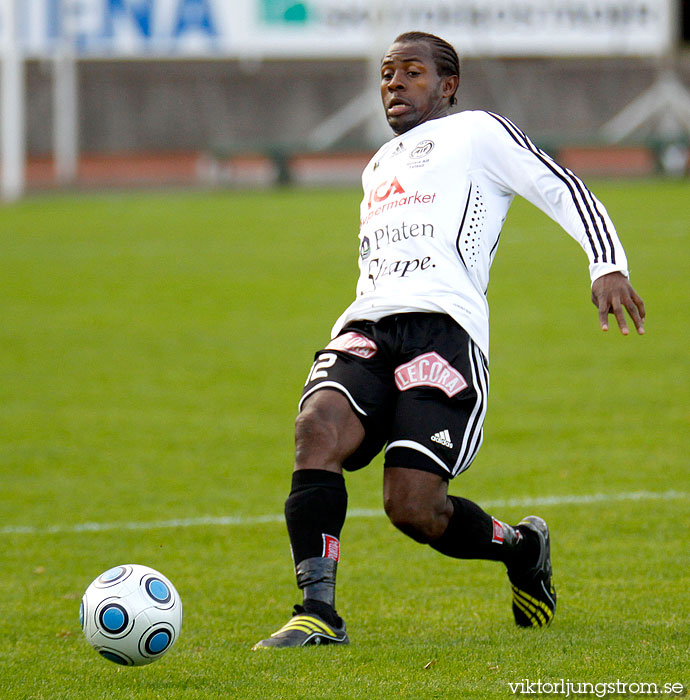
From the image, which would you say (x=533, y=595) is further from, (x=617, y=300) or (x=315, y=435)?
(x=617, y=300)

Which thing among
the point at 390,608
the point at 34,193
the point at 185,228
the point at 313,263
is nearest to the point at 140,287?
the point at 313,263

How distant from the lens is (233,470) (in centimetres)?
721

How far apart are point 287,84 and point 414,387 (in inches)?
1576

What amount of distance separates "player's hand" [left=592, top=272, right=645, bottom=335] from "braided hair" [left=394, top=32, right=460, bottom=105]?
1.04 metres

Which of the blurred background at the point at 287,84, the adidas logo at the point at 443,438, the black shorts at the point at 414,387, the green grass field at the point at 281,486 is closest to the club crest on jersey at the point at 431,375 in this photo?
the black shorts at the point at 414,387

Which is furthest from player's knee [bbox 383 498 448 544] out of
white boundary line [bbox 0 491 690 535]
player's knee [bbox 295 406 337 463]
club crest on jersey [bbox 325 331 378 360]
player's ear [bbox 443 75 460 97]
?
white boundary line [bbox 0 491 690 535]

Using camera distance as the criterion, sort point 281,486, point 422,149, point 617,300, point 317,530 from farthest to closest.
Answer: point 281,486, point 422,149, point 317,530, point 617,300

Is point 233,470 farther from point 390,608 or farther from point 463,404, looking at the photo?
point 463,404

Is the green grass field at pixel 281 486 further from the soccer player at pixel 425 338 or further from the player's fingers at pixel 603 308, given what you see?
the player's fingers at pixel 603 308

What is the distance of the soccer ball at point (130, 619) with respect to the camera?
3857 millimetres

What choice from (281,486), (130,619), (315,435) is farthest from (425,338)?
(281,486)

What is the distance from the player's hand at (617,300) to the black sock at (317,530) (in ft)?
3.16

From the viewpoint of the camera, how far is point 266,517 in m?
6.23

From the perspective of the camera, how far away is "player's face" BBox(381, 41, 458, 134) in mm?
4586
